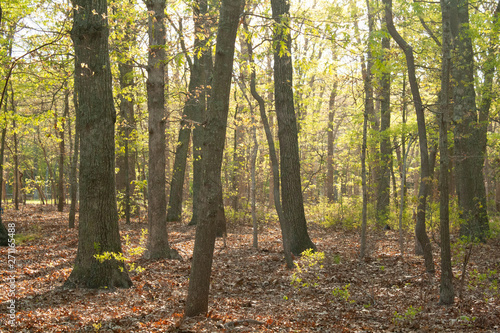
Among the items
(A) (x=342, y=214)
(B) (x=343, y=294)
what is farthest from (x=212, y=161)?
(A) (x=342, y=214)

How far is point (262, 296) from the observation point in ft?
23.2

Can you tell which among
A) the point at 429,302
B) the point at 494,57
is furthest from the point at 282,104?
the point at 494,57

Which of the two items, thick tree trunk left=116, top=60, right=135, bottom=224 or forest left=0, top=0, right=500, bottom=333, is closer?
forest left=0, top=0, right=500, bottom=333

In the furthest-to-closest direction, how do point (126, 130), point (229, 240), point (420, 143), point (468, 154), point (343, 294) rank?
point (126, 130)
point (229, 240)
point (468, 154)
point (420, 143)
point (343, 294)

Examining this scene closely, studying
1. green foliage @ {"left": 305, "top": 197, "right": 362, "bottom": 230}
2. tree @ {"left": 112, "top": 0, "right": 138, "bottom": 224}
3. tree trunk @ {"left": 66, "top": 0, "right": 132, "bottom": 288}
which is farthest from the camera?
green foliage @ {"left": 305, "top": 197, "right": 362, "bottom": 230}

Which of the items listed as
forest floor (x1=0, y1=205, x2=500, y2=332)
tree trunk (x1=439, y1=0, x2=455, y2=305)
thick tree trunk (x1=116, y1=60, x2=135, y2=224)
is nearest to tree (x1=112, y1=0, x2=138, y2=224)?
thick tree trunk (x1=116, y1=60, x2=135, y2=224)

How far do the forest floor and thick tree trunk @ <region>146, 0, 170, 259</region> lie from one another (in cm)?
61

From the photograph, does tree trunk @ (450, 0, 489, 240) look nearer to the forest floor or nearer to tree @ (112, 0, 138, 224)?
the forest floor

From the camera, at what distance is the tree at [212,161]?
15.6 ft

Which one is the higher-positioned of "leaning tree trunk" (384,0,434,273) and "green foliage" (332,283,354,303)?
"leaning tree trunk" (384,0,434,273)

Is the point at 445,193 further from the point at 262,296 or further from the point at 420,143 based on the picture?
the point at 262,296

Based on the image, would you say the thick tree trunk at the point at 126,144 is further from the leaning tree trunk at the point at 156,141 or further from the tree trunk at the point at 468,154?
the tree trunk at the point at 468,154

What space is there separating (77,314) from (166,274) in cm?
300

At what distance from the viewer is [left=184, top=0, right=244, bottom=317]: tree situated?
4.77 metres
